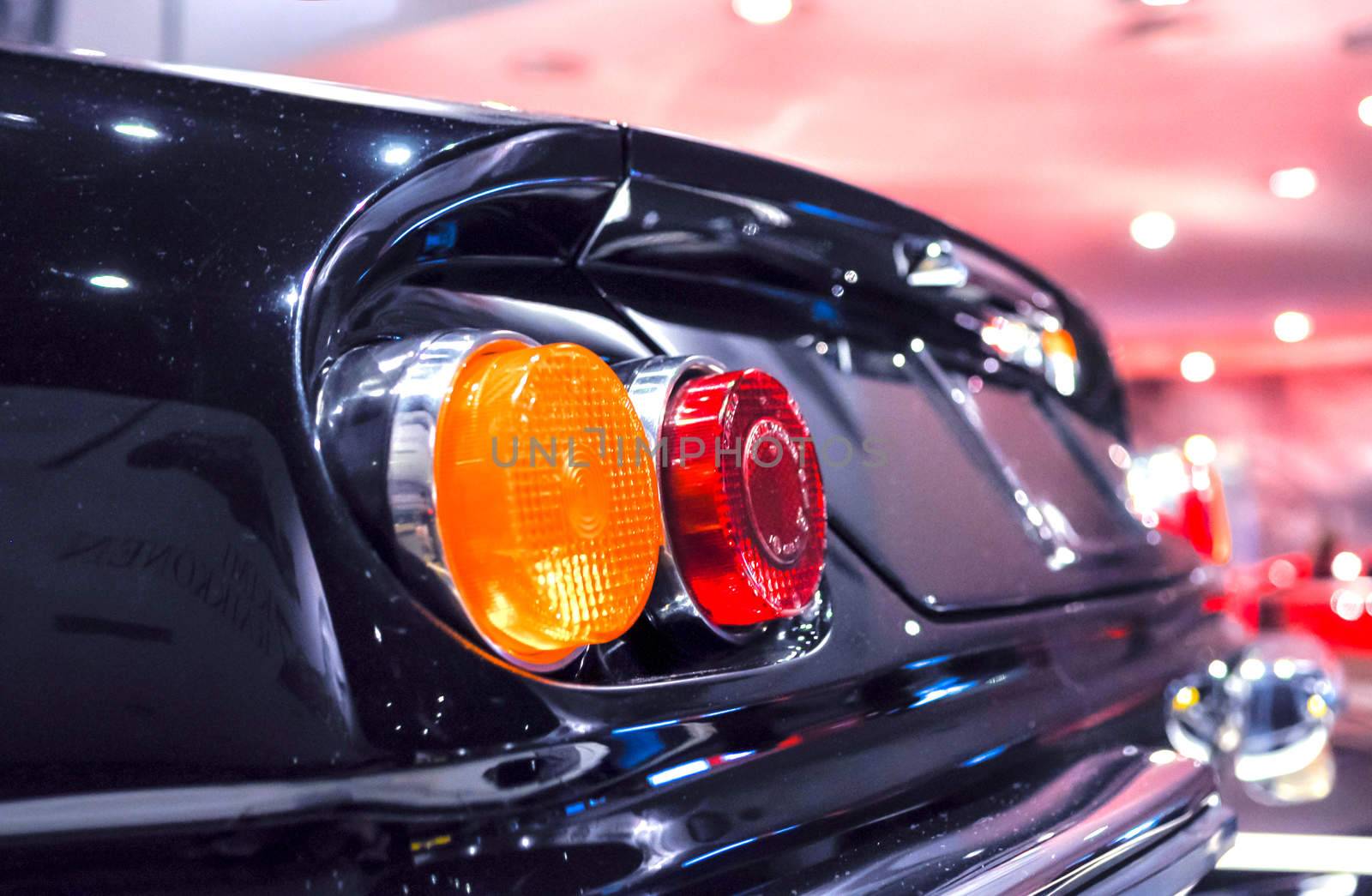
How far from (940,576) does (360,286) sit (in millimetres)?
424

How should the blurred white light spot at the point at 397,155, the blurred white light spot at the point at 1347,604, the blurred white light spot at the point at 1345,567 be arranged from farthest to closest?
the blurred white light spot at the point at 1345,567
the blurred white light spot at the point at 1347,604
the blurred white light spot at the point at 397,155

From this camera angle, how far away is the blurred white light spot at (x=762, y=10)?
430 cm

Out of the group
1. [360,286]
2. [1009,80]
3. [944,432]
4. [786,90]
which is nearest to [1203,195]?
[1009,80]

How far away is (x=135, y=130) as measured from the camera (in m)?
0.44

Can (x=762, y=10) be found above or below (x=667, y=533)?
above

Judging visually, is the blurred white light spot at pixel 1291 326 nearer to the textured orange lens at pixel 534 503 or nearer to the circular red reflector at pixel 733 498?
the circular red reflector at pixel 733 498

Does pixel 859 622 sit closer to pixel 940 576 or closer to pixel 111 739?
pixel 940 576

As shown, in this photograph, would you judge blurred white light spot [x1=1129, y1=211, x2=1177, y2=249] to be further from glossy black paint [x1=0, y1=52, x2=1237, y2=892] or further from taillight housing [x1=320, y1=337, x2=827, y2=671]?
taillight housing [x1=320, y1=337, x2=827, y2=671]

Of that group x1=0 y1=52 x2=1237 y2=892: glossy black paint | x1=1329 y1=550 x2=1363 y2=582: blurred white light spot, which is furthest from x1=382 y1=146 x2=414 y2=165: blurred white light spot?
x1=1329 y1=550 x2=1363 y2=582: blurred white light spot

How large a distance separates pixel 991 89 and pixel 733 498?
5.04 metres

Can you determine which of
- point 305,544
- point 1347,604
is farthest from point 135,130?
point 1347,604

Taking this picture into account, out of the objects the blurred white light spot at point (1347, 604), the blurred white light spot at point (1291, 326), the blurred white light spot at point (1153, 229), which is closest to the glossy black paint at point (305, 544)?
the blurred white light spot at point (1347, 604)

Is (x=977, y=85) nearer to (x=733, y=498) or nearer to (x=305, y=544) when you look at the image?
(x=733, y=498)

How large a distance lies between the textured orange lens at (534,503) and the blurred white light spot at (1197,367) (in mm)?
12279
